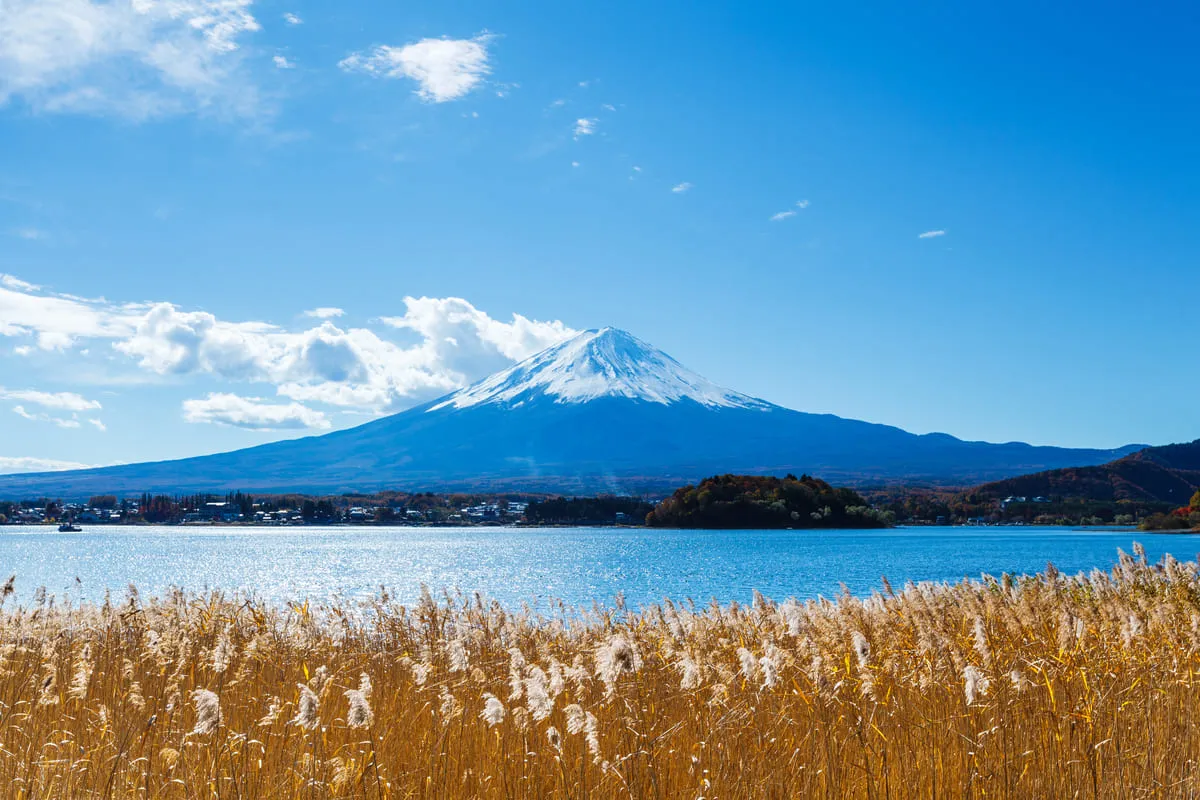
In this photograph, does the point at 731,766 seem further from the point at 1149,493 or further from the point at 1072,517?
the point at 1149,493

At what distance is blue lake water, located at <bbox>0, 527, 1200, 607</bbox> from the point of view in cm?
3938

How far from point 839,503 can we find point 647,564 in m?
51.8

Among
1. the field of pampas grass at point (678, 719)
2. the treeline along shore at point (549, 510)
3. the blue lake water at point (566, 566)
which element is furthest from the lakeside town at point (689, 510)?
the field of pampas grass at point (678, 719)

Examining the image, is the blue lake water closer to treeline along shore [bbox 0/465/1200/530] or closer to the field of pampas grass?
treeline along shore [bbox 0/465/1200/530]

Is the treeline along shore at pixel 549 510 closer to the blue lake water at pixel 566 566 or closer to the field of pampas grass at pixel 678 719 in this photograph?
the blue lake water at pixel 566 566

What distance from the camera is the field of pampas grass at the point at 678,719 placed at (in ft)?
15.4

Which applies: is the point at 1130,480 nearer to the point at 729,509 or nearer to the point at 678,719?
the point at 729,509

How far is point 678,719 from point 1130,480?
15472cm

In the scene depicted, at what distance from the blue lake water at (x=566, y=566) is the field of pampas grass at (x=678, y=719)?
20.7m

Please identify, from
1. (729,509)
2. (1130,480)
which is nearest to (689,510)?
(729,509)

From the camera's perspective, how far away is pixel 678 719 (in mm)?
6148

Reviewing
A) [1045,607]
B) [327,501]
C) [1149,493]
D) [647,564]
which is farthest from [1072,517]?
[1045,607]

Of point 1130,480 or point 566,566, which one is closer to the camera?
point 566,566

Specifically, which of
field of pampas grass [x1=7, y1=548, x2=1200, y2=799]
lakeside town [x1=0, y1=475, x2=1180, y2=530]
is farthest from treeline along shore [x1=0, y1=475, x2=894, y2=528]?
field of pampas grass [x1=7, y1=548, x2=1200, y2=799]
